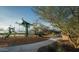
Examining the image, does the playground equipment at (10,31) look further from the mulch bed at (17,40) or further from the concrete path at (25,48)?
the concrete path at (25,48)

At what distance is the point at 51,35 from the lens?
7.36ft

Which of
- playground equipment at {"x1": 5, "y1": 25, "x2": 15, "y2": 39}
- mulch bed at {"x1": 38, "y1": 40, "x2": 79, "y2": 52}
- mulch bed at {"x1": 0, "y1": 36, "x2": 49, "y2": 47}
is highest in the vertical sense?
playground equipment at {"x1": 5, "y1": 25, "x2": 15, "y2": 39}

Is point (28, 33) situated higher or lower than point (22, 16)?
lower

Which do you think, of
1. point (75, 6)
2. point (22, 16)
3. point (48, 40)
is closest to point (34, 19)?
point (22, 16)

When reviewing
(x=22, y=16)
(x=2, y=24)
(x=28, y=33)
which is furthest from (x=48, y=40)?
(x=2, y=24)

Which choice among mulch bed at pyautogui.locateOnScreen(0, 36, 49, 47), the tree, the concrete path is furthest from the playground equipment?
the tree

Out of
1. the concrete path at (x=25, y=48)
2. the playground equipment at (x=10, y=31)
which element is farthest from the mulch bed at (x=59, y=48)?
the playground equipment at (x=10, y=31)

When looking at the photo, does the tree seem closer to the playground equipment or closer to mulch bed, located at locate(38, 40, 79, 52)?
mulch bed, located at locate(38, 40, 79, 52)

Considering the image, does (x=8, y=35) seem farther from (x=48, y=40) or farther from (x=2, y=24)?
(x=48, y=40)

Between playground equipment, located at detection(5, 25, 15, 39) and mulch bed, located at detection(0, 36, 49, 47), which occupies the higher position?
playground equipment, located at detection(5, 25, 15, 39)

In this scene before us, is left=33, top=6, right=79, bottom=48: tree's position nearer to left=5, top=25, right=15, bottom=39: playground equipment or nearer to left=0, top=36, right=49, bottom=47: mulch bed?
left=0, top=36, right=49, bottom=47: mulch bed

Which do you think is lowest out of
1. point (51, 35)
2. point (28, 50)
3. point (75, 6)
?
point (28, 50)

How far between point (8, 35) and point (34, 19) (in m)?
0.37
